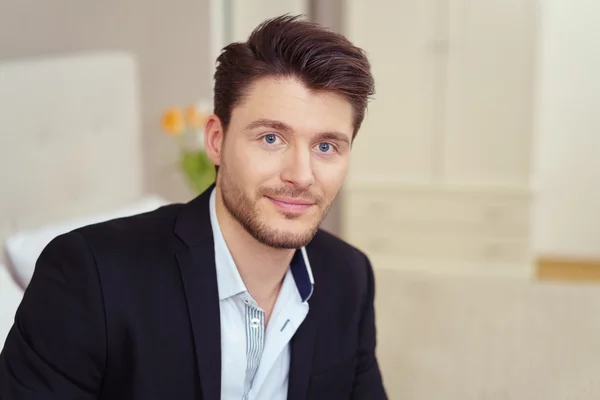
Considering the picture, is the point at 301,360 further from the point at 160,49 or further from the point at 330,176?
the point at 160,49

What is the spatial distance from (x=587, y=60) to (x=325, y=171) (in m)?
3.93

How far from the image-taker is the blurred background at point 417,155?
7.91 ft

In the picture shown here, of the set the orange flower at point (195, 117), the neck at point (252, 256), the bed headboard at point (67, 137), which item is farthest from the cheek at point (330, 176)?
the orange flower at point (195, 117)

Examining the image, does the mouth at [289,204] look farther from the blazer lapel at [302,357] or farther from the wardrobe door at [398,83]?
the wardrobe door at [398,83]

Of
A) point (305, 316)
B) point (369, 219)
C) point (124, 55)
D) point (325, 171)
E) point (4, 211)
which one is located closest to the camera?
point (325, 171)

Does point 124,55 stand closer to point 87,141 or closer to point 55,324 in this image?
point 87,141

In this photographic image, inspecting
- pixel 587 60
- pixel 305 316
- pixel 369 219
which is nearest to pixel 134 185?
pixel 305 316

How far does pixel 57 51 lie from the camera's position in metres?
2.77

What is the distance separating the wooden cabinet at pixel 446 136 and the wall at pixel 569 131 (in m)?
0.42

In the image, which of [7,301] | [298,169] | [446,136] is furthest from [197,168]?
[446,136]

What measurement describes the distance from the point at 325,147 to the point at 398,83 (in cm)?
328

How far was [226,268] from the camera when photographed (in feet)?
4.91

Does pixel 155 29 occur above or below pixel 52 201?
above

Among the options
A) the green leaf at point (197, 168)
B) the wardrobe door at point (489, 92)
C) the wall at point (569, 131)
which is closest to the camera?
the green leaf at point (197, 168)
